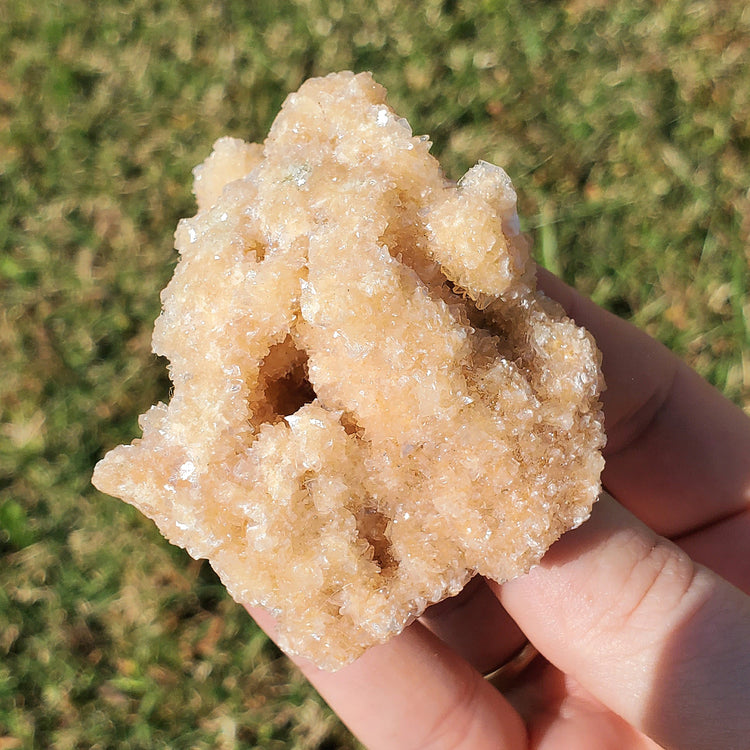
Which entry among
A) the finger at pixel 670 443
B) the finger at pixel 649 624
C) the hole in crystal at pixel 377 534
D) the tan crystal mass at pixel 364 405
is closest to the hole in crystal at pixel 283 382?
the tan crystal mass at pixel 364 405

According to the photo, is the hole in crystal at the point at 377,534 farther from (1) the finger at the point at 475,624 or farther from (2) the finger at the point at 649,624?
(1) the finger at the point at 475,624

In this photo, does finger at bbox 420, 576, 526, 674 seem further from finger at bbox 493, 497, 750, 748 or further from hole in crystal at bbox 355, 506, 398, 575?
hole in crystal at bbox 355, 506, 398, 575

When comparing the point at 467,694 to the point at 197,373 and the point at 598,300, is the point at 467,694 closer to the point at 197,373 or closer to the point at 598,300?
the point at 197,373

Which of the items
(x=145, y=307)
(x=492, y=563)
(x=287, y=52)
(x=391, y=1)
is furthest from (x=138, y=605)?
(x=391, y=1)

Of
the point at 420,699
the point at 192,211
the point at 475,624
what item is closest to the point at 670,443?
the point at 475,624

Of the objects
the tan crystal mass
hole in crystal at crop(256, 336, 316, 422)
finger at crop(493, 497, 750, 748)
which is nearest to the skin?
finger at crop(493, 497, 750, 748)

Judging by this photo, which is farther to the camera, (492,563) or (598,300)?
(598,300)
